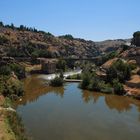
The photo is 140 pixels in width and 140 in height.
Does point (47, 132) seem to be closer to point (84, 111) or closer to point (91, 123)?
point (91, 123)

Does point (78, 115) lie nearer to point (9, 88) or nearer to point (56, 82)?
point (9, 88)

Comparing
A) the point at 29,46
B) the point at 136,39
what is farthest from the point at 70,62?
the point at 136,39

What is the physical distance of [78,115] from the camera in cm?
4369

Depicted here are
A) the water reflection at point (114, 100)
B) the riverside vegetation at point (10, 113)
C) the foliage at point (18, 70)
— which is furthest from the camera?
the foliage at point (18, 70)

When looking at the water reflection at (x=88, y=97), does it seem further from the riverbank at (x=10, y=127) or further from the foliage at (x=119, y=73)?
the riverbank at (x=10, y=127)

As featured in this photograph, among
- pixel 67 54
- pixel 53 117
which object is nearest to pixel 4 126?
pixel 53 117

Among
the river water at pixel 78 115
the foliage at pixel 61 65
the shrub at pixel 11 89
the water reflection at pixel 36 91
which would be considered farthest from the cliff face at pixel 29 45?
the river water at pixel 78 115

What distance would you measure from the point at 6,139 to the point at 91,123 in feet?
49.5

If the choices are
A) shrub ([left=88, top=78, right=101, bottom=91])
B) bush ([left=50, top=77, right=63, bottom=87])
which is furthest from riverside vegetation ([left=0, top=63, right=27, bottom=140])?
shrub ([left=88, top=78, right=101, bottom=91])

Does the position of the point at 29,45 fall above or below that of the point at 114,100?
above

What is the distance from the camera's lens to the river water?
34625 millimetres

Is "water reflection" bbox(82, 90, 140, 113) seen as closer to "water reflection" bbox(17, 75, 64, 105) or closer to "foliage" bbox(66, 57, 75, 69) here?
"water reflection" bbox(17, 75, 64, 105)

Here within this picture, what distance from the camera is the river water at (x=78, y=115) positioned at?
3462 centimetres

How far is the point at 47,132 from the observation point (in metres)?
34.7
